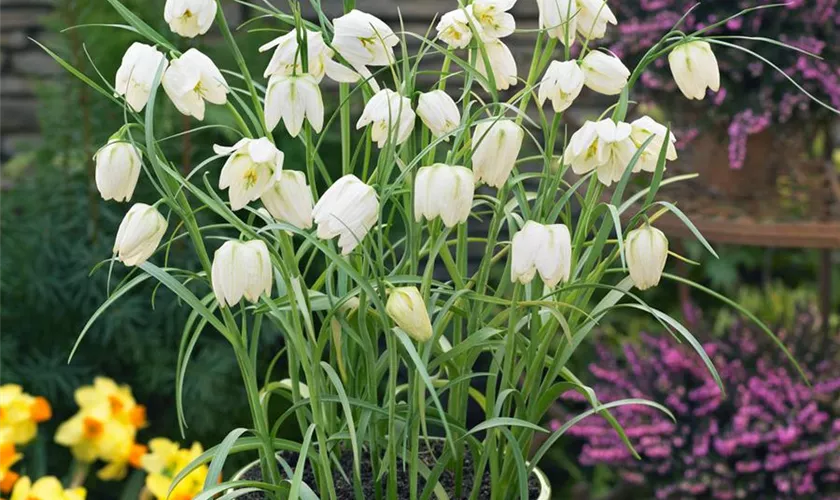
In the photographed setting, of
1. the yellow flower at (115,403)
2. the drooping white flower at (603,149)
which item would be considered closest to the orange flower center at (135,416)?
the yellow flower at (115,403)

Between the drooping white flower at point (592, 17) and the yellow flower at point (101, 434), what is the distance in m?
0.65

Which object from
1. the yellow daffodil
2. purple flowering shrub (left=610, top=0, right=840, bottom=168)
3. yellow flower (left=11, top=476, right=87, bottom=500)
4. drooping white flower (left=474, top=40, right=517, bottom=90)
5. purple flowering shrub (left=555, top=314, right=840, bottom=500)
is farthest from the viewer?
purple flowering shrub (left=555, top=314, right=840, bottom=500)

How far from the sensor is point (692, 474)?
1498 mm

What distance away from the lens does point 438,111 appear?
0.65m

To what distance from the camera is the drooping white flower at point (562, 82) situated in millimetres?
633

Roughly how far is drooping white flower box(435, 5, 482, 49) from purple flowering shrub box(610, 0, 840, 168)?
30.4 inches

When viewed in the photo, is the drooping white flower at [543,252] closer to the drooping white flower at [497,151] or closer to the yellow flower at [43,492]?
the drooping white flower at [497,151]

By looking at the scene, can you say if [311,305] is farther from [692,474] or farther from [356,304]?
[692,474]

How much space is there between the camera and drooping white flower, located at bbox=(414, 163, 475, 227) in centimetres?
60

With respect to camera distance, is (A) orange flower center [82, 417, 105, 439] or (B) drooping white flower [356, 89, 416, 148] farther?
(A) orange flower center [82, 417, 105, 439]

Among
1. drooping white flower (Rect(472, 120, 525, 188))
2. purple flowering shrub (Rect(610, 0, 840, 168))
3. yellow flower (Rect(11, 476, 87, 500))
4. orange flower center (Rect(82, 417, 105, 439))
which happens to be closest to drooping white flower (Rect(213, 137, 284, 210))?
drooping white flower (Rect(472, 120, 525, 188))

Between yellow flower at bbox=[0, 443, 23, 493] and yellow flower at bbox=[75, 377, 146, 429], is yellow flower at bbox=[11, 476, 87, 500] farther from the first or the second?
yellow flower at bbox=[75, 377, 146, 429]

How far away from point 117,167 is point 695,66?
0.33 metres

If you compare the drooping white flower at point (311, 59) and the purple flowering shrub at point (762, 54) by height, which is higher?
the drooping white flower at point (311, 59)
